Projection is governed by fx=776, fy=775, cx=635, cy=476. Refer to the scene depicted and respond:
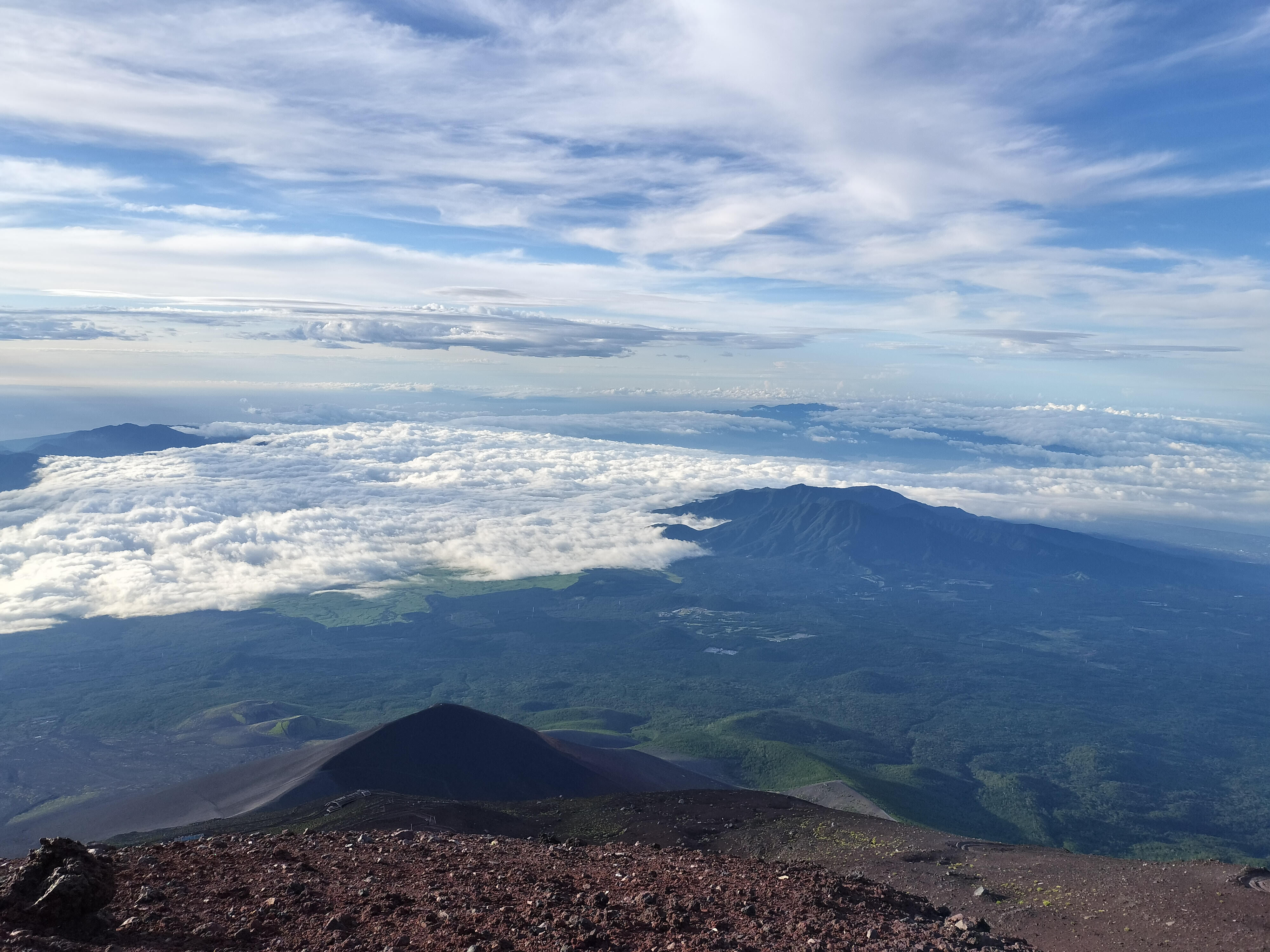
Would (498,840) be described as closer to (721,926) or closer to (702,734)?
(721,926)

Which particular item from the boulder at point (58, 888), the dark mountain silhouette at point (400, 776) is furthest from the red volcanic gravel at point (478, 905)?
the dark mountain silhouette at point (400, 776)

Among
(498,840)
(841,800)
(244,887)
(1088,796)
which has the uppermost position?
(244,887)

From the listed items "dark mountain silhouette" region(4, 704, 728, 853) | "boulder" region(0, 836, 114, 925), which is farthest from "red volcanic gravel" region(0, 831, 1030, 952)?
"dark mountain silhouette" region(4, 704, 728, 853)

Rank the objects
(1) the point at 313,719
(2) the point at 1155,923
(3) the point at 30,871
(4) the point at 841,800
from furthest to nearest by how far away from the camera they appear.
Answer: (1) the point at 313,719 → (4) the point at 841,800 → (2) the point at 1155,923 → (3) the point at 30,871

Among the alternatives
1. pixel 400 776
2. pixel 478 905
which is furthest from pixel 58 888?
pixel 400 776

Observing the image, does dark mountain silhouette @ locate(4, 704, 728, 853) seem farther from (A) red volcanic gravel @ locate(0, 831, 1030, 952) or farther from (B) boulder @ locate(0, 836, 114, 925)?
(B) boulder @ locate(0, 836, 114, 925)

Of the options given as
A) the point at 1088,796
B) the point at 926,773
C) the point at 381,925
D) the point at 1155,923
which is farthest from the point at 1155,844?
the point at 381,925

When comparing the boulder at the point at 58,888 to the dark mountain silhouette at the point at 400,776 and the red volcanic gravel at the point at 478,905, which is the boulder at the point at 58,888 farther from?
the dark mountain silhouette at the point at 400,776
